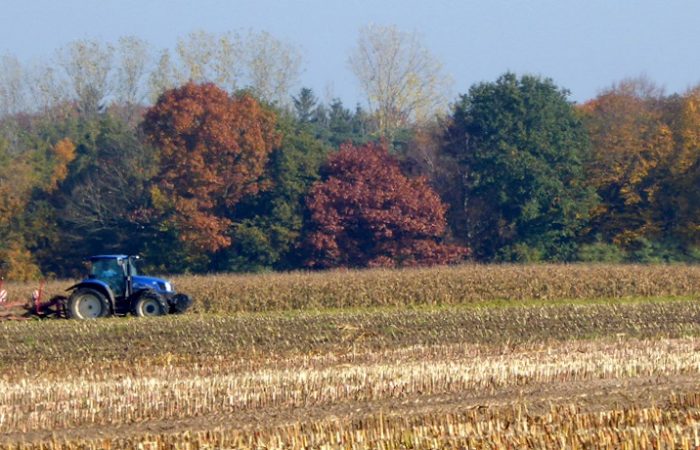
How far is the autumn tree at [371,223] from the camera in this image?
51656 mm

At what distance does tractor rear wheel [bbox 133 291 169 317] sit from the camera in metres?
29.8

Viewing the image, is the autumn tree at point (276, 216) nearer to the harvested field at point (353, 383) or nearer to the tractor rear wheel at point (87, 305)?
the tractor rear wheel at point (87, 305)

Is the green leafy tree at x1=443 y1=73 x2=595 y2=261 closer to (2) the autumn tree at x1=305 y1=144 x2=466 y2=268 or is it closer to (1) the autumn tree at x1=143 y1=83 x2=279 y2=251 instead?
(2) the autumn tree at x1=305 y1=144 x2=466 y2=268

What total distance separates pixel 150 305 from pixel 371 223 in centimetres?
2292

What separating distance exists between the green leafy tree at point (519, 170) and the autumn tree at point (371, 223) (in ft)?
7.01

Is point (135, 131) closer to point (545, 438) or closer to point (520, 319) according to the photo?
point (520, 319)

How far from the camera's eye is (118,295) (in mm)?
30297

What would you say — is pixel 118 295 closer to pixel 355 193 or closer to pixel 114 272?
pixel 114 272

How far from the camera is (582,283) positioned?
37.8 meters

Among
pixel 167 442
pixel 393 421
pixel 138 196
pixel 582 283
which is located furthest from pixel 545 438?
pixel 138 196

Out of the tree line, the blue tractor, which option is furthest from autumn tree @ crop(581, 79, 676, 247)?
the blue tractor

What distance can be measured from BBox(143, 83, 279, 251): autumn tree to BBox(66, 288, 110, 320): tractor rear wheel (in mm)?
20757

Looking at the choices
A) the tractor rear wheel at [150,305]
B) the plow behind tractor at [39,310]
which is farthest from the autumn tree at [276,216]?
the tractor rear wheel at [150,305]

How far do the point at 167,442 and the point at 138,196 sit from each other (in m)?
41.0
